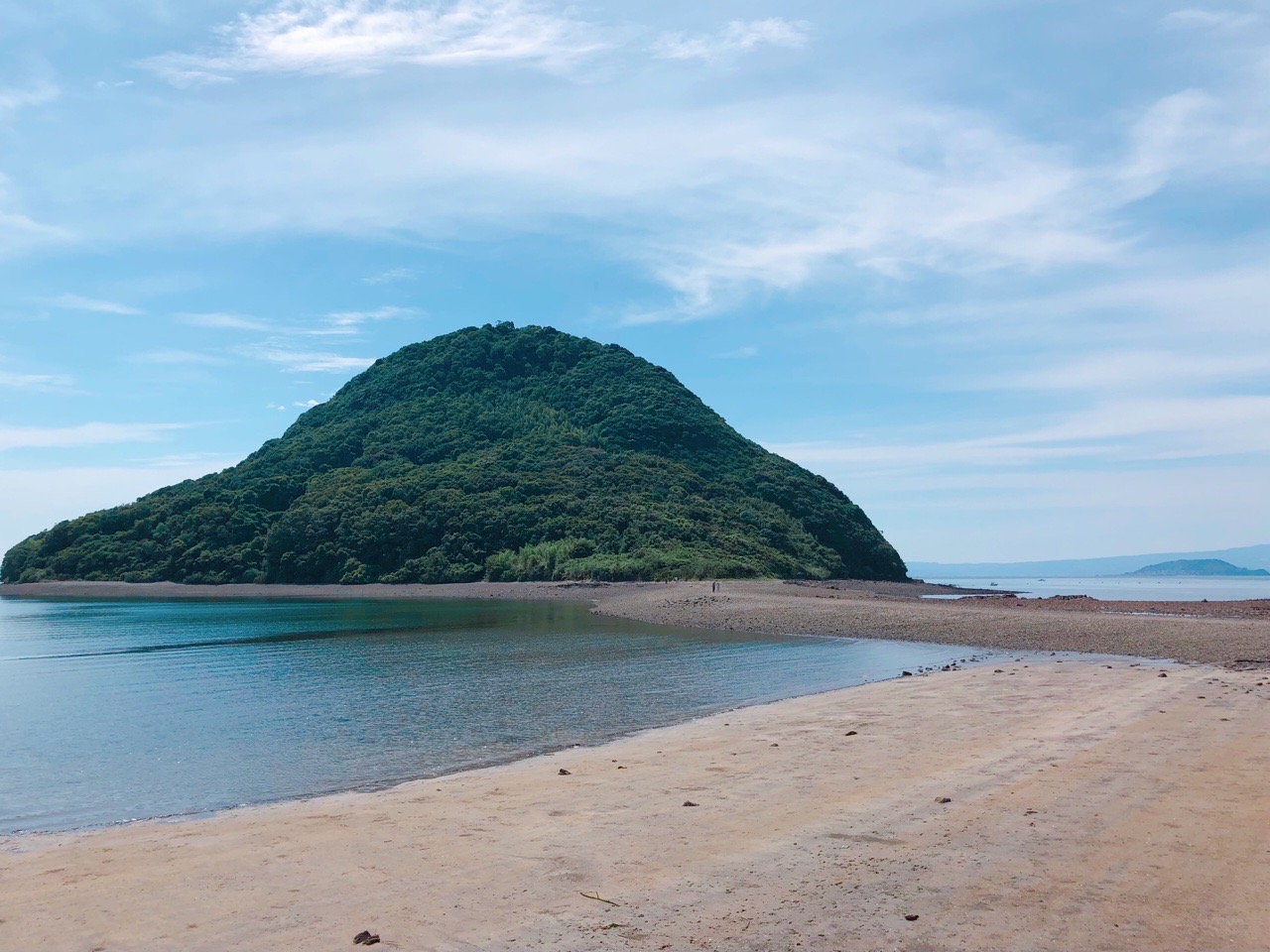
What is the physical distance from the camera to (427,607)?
67.1 meters

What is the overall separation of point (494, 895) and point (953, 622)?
3593cm

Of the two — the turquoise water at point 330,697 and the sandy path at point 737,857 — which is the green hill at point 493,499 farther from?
the sandy path at point 737,857

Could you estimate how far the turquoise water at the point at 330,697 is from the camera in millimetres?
14750

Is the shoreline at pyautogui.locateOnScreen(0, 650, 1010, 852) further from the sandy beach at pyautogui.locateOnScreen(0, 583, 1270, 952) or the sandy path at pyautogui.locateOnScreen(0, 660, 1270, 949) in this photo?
the sandy path at pyautogui.locateOnScreen(0, 660, 1270, 949)

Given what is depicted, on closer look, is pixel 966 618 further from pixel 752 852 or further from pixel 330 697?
pixel 752 852

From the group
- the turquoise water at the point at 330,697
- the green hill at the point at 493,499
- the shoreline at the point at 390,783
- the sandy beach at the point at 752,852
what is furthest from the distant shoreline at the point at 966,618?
the green hill at the point at 493,499

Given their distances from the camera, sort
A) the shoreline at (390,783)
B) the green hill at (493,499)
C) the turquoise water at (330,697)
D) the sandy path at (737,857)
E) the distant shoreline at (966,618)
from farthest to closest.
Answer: the green hill at (493,499) < the distant shoreline at (966,618) < the turquoise water at (330,697) < the shoreline at (390,783) < the sandy path at (737,857)

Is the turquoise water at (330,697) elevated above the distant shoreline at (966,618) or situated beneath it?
situated beneath

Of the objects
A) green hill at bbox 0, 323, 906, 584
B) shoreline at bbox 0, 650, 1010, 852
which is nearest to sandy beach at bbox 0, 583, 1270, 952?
shoreline at bbox 0, 650, 1010, 852

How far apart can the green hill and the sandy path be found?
7074 centimetres

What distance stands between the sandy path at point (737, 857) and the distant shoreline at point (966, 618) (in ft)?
56.9

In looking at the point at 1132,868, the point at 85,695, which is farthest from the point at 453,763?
the point at 85,695

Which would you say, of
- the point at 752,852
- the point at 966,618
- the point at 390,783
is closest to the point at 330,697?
the point at 390,783

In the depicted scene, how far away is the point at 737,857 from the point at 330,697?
58.6 ft
